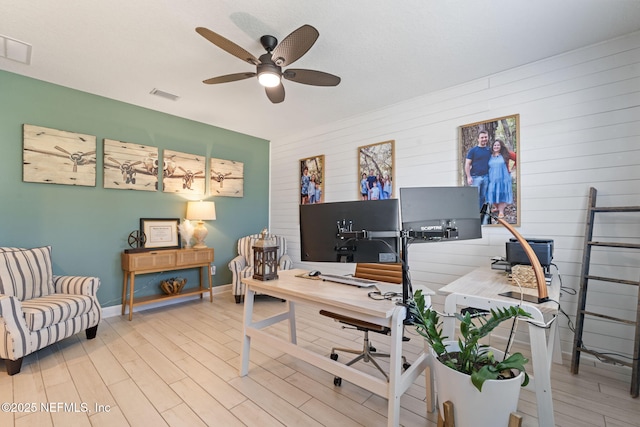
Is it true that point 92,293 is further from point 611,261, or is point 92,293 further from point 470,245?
point 611,261

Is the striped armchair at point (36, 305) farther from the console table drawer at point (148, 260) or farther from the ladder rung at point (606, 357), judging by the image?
the ladder rung at point (606, 357)

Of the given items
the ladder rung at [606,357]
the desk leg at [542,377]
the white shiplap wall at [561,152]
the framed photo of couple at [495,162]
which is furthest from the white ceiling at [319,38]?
the ladder rung at [606,357]

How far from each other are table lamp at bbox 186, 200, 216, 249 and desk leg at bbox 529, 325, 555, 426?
394 centimetres

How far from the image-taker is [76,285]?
9.46 ft

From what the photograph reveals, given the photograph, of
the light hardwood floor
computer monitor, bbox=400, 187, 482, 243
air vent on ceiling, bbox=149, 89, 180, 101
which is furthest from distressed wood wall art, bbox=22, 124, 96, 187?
computer monitor, bbox=400, 187, 482, 243

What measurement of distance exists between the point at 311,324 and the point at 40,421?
2.29 metres

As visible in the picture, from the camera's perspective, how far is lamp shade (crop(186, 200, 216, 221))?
4160mm

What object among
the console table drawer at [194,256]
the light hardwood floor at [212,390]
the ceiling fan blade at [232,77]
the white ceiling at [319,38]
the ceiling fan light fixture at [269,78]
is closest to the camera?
the light hardwood floor at [212,390]

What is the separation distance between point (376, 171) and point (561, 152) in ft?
6.34

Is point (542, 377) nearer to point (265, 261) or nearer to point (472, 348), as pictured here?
point (472, 348)

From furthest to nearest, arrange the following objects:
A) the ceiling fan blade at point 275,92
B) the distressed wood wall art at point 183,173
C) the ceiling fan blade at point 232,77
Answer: the distressed wood wall art at point 183,173
the ceiling fan blade at point 275,92
the ceiling fan blade at point 232,77

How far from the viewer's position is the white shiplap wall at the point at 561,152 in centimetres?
233

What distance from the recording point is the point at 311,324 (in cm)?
334

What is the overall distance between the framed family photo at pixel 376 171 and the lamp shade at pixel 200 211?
2249mm
